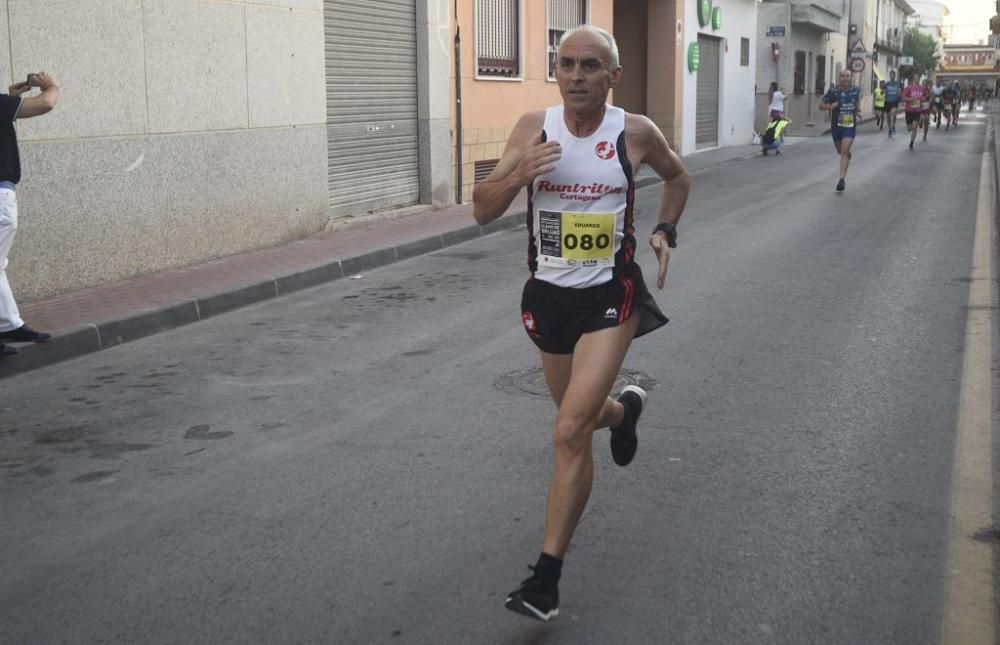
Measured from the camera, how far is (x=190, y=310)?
29.8 feet

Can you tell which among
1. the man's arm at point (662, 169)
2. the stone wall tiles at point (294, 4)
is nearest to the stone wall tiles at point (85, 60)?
the stone wall tiles at point (294, 4)

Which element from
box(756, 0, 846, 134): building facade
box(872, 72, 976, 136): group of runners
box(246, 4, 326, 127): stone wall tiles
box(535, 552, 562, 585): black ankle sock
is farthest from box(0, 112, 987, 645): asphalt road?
box(756, 0, 846, 134): building facade

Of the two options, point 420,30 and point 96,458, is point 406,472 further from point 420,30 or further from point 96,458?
point 420,30

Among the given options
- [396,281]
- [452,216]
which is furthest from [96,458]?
[452,216]

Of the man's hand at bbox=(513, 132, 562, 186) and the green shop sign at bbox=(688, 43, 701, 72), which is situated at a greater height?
the green shop sign at bbox=(688, 43, 701, 72)

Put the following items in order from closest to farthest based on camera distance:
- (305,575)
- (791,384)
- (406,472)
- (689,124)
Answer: (305,575) < (406,472) < (791,384) < (689,124)

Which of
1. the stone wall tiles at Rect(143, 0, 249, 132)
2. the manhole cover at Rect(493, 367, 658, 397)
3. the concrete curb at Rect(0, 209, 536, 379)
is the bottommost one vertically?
the manhole cover at Rect(493, 367, 658, 397)

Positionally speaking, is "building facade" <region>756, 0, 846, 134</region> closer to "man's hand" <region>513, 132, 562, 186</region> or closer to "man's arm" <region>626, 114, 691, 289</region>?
"man's arm" <region>626, 114, 691, 289</region>

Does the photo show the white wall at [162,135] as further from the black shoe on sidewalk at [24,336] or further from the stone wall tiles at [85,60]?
the black shoe on sidewalk at [24,336]

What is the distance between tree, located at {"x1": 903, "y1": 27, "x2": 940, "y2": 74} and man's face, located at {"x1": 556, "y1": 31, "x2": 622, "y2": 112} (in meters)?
104

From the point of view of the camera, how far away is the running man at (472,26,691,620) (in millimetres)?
3740

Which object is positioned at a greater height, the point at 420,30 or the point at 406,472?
the point at 420,30

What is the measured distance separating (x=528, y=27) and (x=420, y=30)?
3.83 m

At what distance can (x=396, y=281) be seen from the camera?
1088 centimetres
